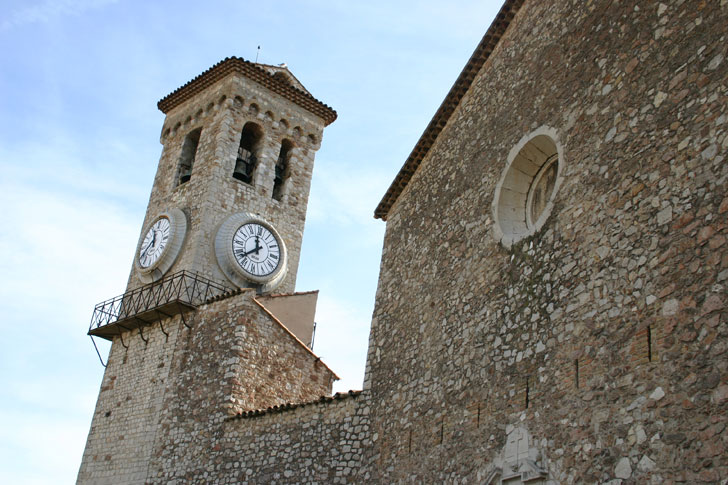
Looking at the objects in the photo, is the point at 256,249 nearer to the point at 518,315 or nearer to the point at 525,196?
the point at 525,196

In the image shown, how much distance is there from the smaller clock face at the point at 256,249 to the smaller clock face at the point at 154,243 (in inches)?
64.8

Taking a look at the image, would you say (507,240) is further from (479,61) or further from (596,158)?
(479,61)

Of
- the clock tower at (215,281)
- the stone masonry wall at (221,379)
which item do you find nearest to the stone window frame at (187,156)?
the clock tower at (215,281)

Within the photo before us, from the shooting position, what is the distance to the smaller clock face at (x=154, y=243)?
17.2 m

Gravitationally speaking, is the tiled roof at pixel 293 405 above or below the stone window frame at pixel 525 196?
below

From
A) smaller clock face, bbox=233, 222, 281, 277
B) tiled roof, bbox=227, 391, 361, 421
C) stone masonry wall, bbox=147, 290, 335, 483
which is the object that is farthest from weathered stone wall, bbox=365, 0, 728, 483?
smaller clock face, bbox=233, 222, 281, 277

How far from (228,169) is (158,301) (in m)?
3.68

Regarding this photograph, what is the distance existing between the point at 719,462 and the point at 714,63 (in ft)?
10.9

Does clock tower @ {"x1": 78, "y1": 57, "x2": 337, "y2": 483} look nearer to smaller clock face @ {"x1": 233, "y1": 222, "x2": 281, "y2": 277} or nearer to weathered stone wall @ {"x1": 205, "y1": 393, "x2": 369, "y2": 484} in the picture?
smaller clock face @ {"x1": 233, "y1": 222, "x2": 281, "y2": 277}

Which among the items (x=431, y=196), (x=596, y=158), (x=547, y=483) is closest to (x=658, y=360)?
(x=547, y=483)

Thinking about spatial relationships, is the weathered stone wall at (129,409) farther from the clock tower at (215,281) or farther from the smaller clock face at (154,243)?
the smaller clock face at (154,243)

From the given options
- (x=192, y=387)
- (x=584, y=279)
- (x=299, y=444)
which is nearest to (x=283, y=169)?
(x=192, y=387)

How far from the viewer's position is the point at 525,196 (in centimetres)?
947

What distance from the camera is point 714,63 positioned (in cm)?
657
